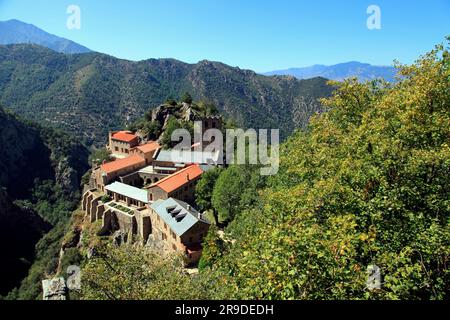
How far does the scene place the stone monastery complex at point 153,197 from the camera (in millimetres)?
40656

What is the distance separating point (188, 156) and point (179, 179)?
38.4 ft

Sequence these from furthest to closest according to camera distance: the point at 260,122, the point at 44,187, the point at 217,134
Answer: the point at 260,122, the point at 44,187, the point at 217,134

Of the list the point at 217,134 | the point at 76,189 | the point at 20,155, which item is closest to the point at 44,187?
the point at 76,189

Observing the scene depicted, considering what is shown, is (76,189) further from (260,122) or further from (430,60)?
(430,60)

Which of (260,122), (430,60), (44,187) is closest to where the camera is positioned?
(430,60)

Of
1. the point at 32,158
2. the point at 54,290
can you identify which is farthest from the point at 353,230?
the point at 32,158

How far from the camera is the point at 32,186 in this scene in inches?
4646

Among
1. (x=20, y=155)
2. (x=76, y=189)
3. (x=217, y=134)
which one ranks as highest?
(x=217, y=134)

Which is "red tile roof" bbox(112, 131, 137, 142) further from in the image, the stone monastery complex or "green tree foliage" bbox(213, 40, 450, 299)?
"green tree foliage" bbox(213, 40, 450, 299)

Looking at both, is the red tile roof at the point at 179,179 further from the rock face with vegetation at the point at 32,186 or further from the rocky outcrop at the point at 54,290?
the rock face with vegetation at the point at 32,186

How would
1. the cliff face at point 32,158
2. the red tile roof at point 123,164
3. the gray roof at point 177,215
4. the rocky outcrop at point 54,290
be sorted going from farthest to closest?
the cliff face at point 32,158 < the red tile roof at point 123,164 < the gray roof at point 177,215 < the rocky outcrop at point 54,290

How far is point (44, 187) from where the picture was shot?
116688 mm

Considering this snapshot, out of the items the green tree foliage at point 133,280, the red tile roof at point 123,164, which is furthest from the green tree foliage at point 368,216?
the red tile roof at point 123,164

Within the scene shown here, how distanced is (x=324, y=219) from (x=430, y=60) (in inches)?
570
